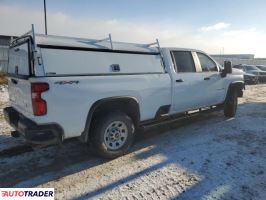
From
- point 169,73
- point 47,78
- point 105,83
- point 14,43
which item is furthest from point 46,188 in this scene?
point 169,73

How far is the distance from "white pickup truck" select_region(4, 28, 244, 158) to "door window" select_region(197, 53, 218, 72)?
39 cm

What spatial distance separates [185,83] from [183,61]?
54 centimetres

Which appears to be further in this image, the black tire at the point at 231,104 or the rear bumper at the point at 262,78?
the rear bumper at the point at 262,78

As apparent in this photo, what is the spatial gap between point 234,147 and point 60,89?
141 inches

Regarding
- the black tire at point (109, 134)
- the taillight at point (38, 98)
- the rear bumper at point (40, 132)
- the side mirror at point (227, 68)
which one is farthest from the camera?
the side mirror at point (227, 68)

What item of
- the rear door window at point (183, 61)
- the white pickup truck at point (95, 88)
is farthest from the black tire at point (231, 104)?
the rear door window at point (183, 61)

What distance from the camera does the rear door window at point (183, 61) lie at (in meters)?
6.36

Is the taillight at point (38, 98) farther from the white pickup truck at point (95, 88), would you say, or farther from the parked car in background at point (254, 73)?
the parked car in background at point (254, 73)

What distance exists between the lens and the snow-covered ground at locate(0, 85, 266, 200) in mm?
4020

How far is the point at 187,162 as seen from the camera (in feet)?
16.5

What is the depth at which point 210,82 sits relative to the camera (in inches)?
285

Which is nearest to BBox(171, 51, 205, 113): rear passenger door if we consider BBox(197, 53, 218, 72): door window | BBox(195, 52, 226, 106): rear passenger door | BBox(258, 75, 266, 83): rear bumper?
BBox(195, 52, 226, 106): rear passenger door

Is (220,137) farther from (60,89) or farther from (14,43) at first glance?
(14,43)

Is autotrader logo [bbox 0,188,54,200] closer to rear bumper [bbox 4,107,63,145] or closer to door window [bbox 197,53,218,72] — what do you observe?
rear bumper [bbox 4,107,63,145]
